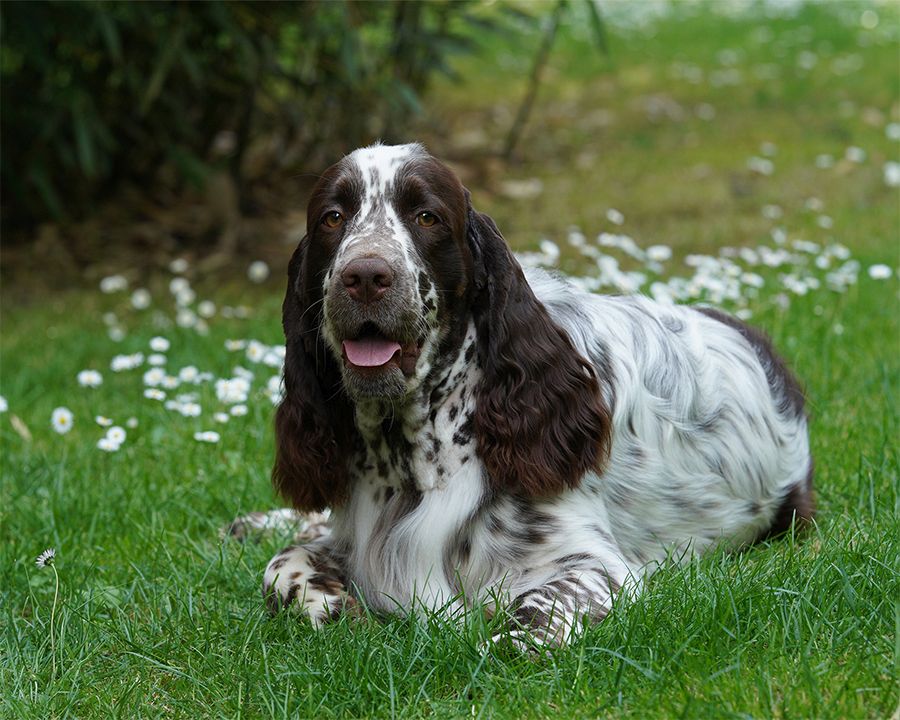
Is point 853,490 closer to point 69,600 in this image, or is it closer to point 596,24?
point 69,600

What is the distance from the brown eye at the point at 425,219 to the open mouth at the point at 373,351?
320 mm

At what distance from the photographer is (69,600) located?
3793 millimetres

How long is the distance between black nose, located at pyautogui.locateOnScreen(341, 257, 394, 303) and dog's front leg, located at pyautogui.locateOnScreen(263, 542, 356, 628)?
85 cm

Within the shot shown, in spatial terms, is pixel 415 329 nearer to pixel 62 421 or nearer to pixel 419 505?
pixel 419 505

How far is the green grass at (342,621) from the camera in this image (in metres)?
3.00

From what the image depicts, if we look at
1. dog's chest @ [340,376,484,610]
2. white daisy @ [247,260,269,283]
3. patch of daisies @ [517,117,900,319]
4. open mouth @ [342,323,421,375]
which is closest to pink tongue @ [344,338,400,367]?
open mouth @ [342,323,421,375]

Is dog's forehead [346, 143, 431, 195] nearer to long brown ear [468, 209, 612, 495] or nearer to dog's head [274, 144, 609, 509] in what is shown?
dog's head [274, 144, 609, 509]

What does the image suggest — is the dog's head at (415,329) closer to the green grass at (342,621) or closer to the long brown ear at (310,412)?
the long brown ear at (310,412)

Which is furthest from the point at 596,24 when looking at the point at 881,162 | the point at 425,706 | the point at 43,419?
the point at 425,706

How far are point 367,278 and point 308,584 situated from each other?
2.99 feet

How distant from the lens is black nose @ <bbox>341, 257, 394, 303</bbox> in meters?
3.37

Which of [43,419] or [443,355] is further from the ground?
[443,355]

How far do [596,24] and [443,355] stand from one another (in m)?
5.38

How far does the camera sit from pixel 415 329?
11.5 ft
